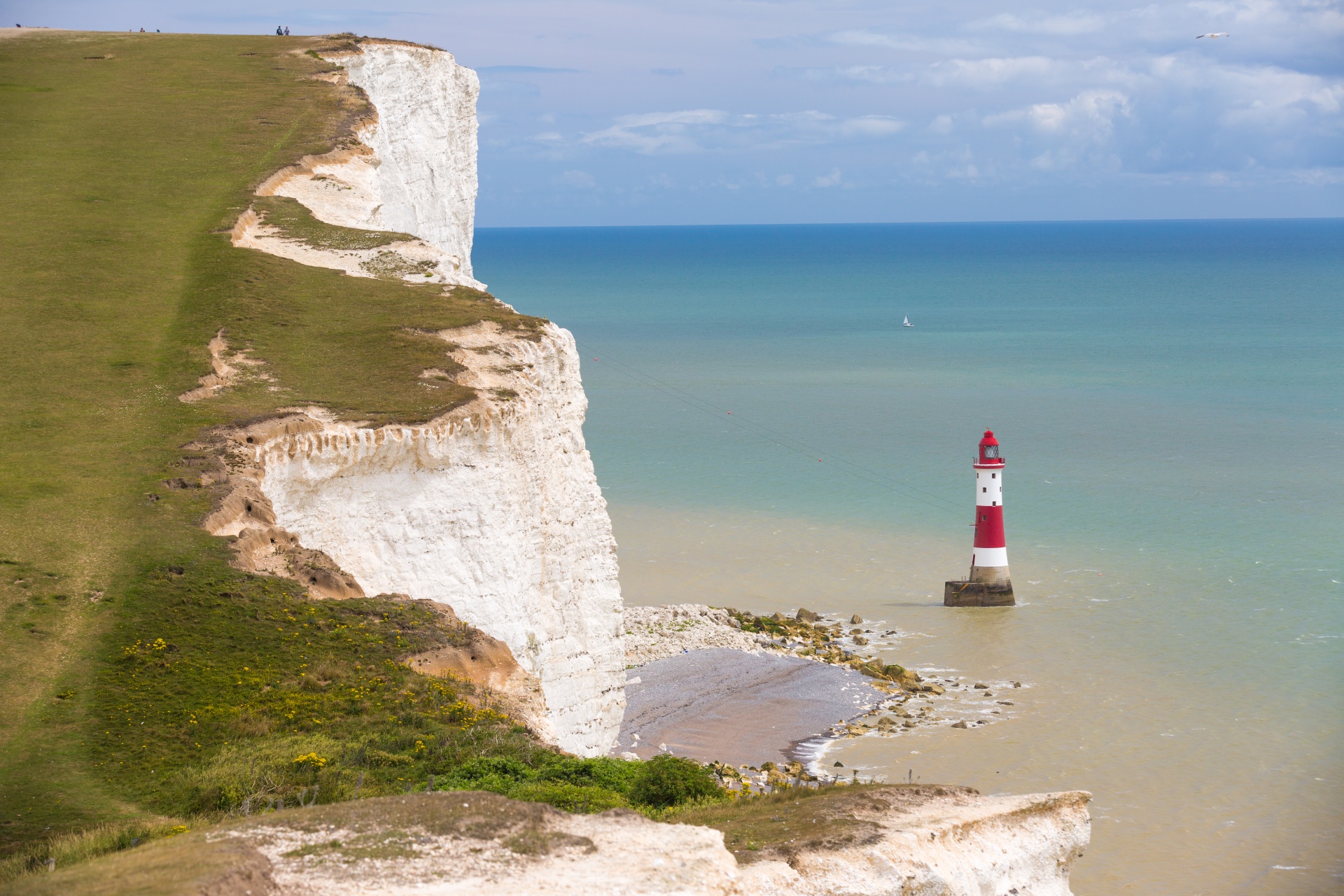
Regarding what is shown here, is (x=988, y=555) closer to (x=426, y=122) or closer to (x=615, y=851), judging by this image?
(x=426, y=122)

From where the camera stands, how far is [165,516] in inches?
893

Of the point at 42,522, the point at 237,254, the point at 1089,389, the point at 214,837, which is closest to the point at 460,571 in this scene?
the point at 42,522

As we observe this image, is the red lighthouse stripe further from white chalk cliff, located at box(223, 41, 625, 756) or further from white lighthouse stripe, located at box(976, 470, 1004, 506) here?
white chalk cliff, located at box(223, 41, 625, 756)

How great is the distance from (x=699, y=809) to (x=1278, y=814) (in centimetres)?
2063

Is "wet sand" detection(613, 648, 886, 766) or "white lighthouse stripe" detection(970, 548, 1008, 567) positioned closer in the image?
"wet sand" detection(613, 648, 886, 766)

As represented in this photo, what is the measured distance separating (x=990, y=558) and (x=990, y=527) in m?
1.13

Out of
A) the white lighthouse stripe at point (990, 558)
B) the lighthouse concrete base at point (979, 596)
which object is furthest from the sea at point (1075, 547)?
the white lighthouse stripe at point (990, 558)

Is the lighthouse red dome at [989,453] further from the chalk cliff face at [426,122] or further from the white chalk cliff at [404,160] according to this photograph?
the chalk cliff face at [426,122]

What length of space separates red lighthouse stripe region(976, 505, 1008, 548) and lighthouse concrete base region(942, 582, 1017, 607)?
4.93 feet

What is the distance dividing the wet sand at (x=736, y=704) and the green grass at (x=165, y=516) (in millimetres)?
12442

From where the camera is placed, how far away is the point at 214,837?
1346 cm

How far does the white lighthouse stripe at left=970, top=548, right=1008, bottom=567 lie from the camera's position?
159ft

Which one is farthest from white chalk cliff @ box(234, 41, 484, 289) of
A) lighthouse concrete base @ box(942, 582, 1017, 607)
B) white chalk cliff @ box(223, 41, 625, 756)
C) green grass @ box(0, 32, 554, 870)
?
lighthouse concrete base @ box(942, 582, 1017, 607)

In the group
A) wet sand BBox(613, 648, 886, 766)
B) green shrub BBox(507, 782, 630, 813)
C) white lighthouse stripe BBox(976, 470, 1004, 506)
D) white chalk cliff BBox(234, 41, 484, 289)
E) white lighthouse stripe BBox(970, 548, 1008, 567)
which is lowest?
wet sand BBox(613, 648, 886, 766)
